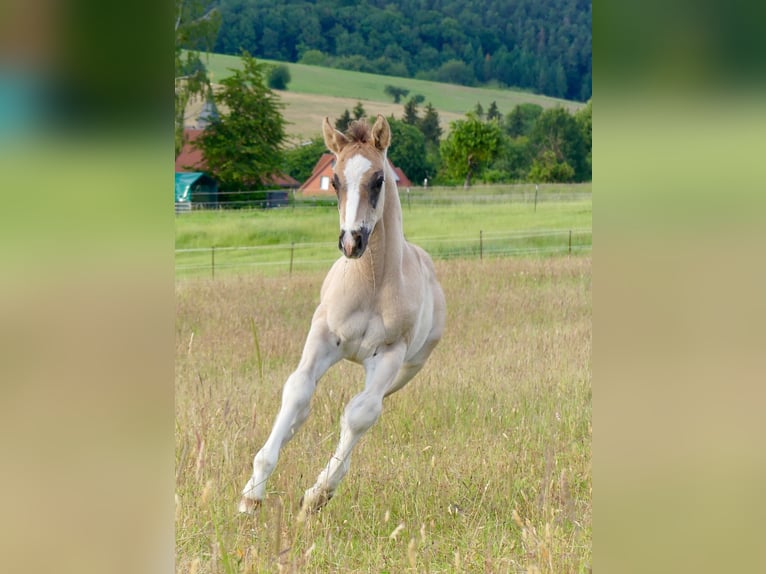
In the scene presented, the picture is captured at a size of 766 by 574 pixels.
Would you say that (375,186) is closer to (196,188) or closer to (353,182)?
(353,182)

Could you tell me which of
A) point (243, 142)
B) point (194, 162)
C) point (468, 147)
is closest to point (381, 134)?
point (243, 142)

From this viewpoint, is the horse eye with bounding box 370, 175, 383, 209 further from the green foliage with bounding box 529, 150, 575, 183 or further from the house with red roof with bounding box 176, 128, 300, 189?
the green foliage with bounding box 529, 150, 575, 183

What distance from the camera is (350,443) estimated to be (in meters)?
4.36

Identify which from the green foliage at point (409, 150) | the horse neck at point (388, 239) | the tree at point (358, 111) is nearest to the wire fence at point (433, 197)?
the green foliage at point (409, 150)

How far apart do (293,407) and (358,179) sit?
1.26 meters

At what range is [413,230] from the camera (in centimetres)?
3253

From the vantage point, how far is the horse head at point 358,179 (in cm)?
438

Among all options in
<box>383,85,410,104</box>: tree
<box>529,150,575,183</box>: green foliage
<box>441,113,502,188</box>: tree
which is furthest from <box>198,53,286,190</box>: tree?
<box>529,150,575,183</box>: green foliage

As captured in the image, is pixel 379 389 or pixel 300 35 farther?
pixel 300 35

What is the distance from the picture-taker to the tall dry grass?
10.6 ft
